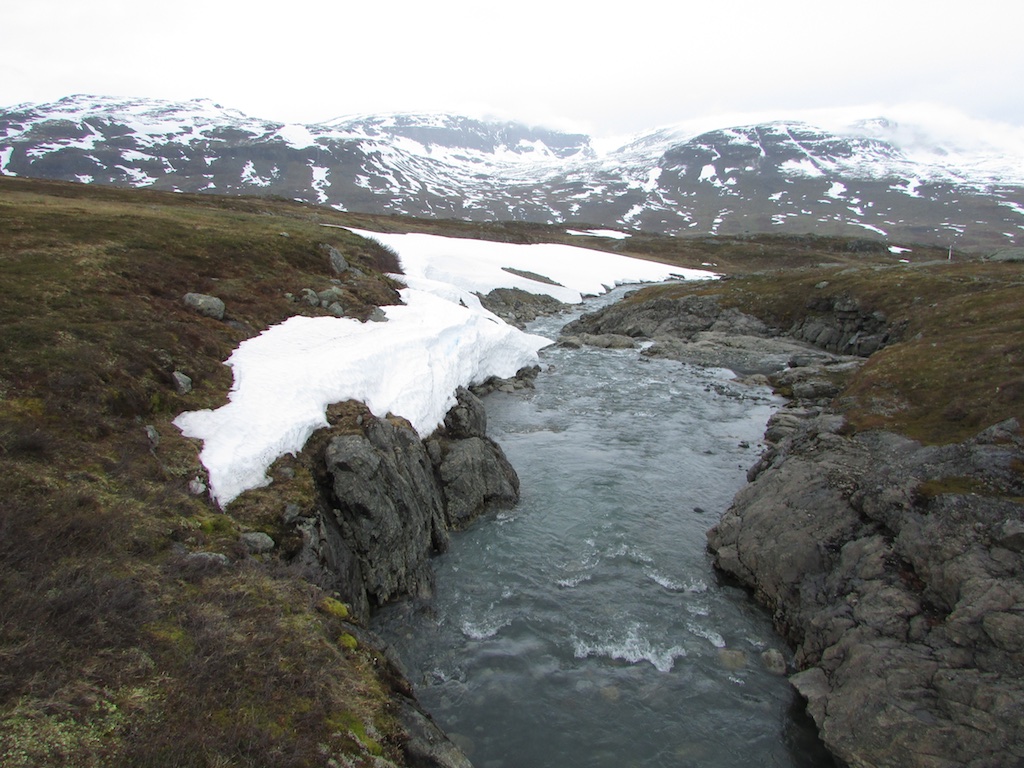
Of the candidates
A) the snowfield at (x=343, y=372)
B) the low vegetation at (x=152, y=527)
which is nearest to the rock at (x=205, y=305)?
the low vegetation at (x=152, y=527)

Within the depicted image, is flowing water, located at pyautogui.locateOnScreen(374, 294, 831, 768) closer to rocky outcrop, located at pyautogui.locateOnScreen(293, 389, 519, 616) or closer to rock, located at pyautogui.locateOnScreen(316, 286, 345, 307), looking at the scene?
rocky outcrop, located at pyautogui.locateOnScreen(293, 389, 519, 616)

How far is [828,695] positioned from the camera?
38.7 ft

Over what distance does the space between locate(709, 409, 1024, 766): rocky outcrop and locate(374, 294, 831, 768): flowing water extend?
40.1 inches

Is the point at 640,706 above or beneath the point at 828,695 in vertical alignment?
beneath

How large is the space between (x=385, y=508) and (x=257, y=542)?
4.00 meters

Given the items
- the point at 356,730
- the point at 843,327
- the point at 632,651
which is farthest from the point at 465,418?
the point at 843,327

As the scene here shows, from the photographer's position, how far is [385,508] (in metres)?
15.4

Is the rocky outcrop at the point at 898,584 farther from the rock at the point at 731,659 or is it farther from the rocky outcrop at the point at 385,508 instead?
the rocky outcrop at the point at 385,508

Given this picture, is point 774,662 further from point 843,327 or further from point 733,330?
point 733,330

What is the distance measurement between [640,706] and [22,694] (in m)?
10.8

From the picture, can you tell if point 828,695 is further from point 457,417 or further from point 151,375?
point 151,375

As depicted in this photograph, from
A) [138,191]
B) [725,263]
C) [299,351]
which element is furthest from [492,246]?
[299,351]

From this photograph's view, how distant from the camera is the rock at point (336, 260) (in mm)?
38625

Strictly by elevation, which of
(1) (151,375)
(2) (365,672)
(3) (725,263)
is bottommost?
Result: (3) (725,263)
